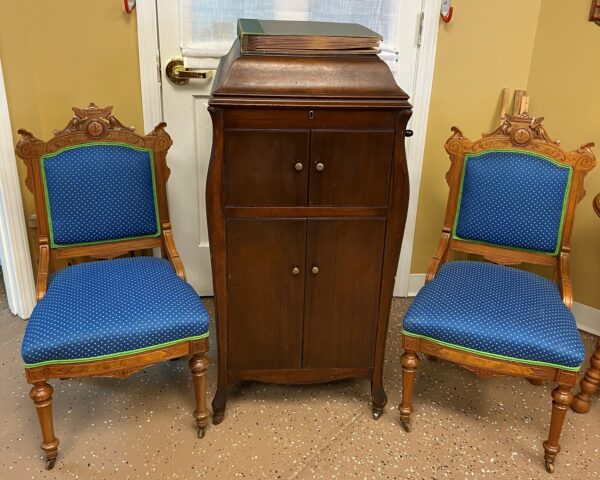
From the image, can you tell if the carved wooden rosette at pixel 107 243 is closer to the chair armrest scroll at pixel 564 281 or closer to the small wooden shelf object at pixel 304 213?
the small wooden shelf object at pixel 304 213

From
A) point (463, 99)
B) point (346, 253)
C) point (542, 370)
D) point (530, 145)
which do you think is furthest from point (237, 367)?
point (463, 99)

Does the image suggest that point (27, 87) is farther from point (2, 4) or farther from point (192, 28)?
point (192, 28)

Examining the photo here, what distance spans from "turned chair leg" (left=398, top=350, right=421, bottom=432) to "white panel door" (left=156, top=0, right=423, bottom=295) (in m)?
1.21

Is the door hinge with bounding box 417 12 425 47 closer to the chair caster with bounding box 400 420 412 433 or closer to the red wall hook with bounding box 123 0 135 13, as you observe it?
the red wall hook with bounding box 123 0 135 13

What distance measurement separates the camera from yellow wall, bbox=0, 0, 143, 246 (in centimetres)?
217

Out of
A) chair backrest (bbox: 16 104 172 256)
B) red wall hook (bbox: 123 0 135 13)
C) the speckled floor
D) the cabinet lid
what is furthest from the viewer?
red wall hook (bbox: 123 0 135 13)

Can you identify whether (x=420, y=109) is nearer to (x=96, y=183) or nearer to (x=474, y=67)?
(x=474, y=67)

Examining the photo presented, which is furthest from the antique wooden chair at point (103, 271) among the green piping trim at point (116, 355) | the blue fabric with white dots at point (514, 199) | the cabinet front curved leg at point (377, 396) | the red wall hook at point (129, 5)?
the blue fabric with white dots at point (514, 199)

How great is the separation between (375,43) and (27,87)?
1.44 meters

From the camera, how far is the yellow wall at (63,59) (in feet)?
7.13

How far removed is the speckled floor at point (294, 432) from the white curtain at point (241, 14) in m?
1.34

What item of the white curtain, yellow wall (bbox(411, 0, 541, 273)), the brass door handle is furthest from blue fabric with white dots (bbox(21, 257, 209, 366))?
yellow wall (bbox(411, 0, 541, 273))

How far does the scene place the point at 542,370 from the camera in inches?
67.3

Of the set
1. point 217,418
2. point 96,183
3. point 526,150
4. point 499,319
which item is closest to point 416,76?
point 526,150
